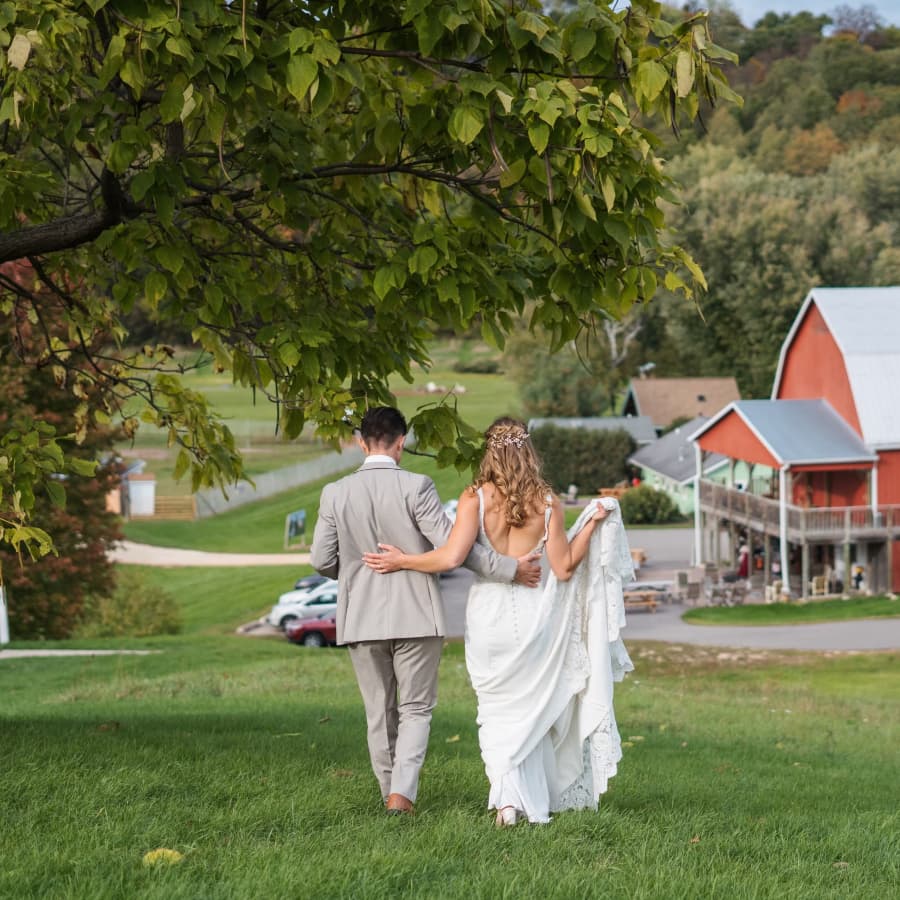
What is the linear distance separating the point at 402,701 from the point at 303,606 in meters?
29.2

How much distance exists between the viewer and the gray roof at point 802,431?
133 feet

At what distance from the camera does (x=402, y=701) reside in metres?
6.11

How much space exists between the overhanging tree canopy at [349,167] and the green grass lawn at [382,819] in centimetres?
176

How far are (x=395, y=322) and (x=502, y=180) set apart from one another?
1541 mm

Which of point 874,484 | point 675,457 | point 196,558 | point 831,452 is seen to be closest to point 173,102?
point 831,452

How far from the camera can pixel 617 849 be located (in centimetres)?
536

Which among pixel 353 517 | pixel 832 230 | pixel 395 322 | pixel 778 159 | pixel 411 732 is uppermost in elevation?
pixel 778 159

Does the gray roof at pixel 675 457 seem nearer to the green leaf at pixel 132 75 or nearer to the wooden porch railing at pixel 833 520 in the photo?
the wooden porch railing at pixel 833 520

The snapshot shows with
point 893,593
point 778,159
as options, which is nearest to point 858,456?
point 893,593

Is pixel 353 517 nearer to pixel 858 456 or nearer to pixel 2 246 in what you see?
pixel 2 246

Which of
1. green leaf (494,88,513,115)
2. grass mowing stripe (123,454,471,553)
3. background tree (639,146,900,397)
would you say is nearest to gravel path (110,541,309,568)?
grass mowing stripe (123,454,471,553)

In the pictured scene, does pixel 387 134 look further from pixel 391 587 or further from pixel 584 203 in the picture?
pixel 391 587

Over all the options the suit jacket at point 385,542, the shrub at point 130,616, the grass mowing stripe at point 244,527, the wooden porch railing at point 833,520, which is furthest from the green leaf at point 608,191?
the grass mowing stripe at point 244,527

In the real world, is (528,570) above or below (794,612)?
above
